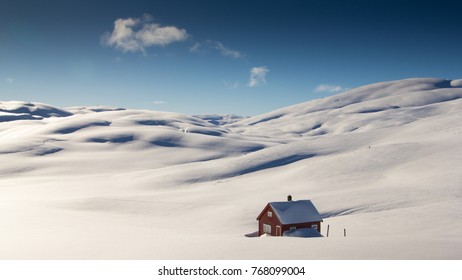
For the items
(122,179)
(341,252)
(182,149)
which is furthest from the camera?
(182,149)

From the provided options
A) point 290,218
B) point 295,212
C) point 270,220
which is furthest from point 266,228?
point 295,212

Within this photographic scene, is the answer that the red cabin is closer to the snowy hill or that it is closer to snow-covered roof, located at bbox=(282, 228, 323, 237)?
snow-covered roof, located at bbox=(282, 228, 323, 237)

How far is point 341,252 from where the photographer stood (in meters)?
12.4

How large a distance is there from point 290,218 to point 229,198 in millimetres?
27530

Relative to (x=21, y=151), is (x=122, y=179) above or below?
below

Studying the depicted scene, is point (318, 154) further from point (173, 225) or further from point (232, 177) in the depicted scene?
point (173, 225)

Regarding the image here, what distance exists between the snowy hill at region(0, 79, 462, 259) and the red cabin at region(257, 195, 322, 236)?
2.22 meters

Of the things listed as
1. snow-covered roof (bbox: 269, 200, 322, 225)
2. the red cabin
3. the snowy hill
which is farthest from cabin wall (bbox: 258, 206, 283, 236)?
the snowy hill

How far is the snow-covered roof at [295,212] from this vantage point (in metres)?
31.0

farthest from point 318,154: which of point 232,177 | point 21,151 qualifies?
point 21,151

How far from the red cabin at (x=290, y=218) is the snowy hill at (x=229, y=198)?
2.22 m

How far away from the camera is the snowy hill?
14.5m

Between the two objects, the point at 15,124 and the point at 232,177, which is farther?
the point at 15,124

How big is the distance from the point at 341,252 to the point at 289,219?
18.9m
